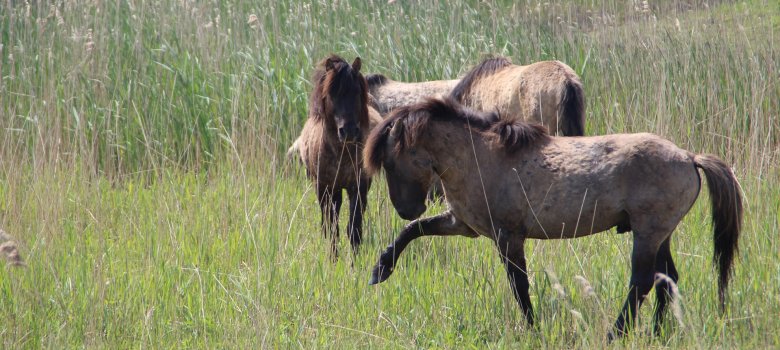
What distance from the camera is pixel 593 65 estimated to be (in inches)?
360

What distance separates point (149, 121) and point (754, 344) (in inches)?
235

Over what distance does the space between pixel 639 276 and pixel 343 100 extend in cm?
271

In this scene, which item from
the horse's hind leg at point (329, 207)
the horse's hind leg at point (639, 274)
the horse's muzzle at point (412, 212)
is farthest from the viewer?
the horse's hind leg at point (329, 207)

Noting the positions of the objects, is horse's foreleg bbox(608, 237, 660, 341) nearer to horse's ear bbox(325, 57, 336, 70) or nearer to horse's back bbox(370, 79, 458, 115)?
horse's ear bbox(325, 57, 336, 70)

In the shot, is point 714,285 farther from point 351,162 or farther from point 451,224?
point 351,162

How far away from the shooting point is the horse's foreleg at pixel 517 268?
15.7 feet

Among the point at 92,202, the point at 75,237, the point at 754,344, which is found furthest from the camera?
the point at 92,202

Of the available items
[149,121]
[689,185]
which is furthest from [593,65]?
[689,185]

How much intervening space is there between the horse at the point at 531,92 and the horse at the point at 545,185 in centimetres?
173

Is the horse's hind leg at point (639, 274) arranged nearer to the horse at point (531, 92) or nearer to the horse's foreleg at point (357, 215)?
the horse at point (531, 92)

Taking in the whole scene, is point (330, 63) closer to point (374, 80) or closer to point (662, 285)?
point (374, 80)

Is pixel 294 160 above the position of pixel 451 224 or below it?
below

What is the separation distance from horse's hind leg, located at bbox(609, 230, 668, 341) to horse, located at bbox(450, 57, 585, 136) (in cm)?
217

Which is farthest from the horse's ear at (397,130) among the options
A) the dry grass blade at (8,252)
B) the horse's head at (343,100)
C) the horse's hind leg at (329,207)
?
the dry grass blade at (8,252)
